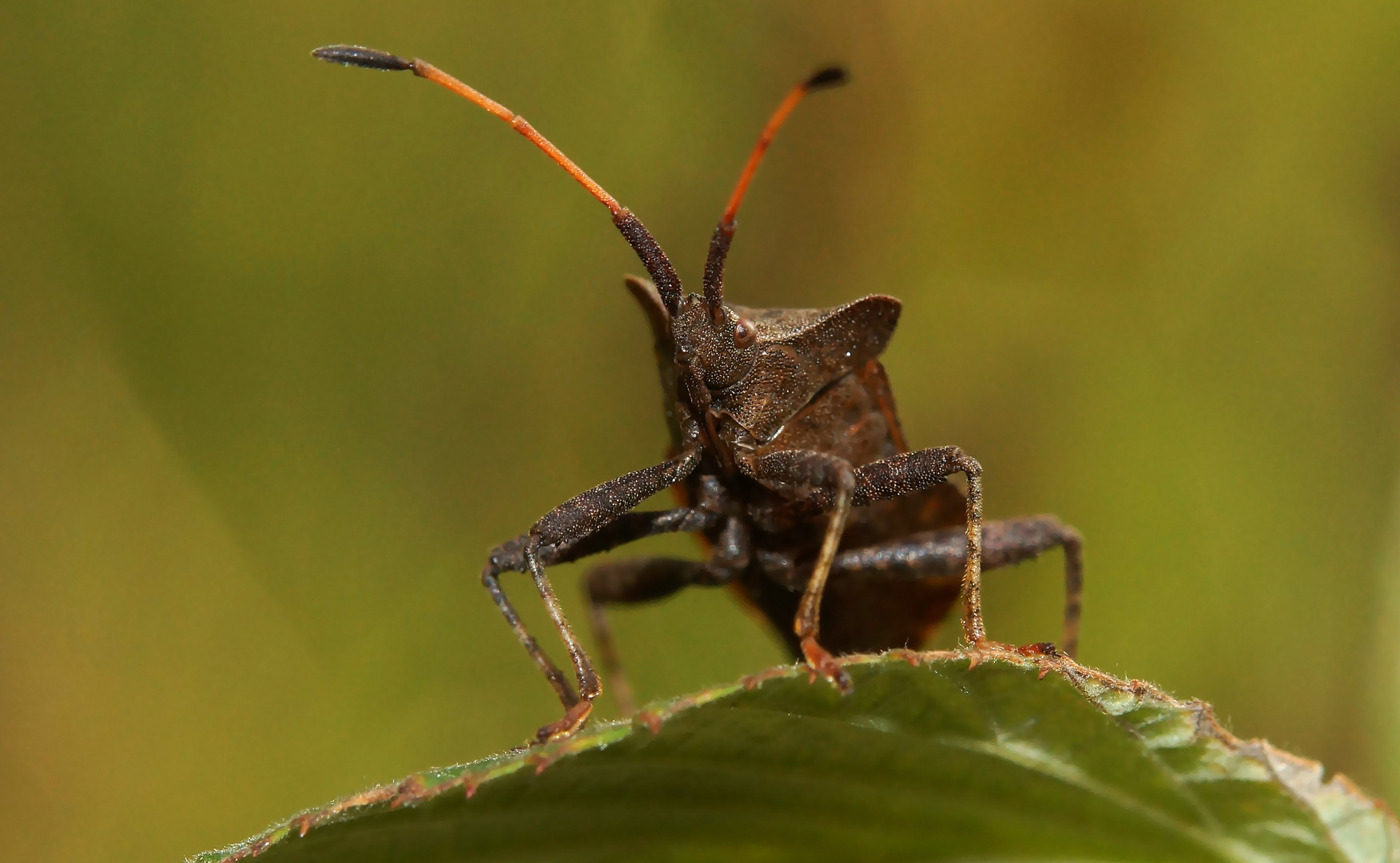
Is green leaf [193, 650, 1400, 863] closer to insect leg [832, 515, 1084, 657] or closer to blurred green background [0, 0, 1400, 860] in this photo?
insect leg [832, 515, 1084, 657]

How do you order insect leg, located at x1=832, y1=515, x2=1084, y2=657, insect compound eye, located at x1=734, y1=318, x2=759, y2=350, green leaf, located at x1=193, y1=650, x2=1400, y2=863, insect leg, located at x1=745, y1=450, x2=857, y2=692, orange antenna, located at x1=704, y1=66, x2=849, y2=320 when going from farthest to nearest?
insect leg, located at x1=832, y1=515, x2=1084, y2=657
insect compound eye, located at x1=734, y1=318, x2=759, y2=350
orange antenna, located at x1=704, y1=66, x2=849, y2=320
insect leg, located at x1=745, y1=450, x2=857, y2=692
green leaf, located at x1=193, y1=650, x2=1400, y2=863

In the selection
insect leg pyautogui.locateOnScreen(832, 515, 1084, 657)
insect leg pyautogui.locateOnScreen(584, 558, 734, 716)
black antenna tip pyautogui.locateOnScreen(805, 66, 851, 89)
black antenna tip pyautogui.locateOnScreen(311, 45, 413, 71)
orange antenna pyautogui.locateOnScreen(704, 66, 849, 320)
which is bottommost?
insect leg pyautogui.locateOnScreen(832, 515, 1084, 657)

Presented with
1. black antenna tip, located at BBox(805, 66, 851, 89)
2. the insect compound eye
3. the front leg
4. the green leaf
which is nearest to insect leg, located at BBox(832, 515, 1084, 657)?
the front leg

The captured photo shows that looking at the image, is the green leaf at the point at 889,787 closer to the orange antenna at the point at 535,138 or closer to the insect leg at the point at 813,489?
the insect leg at the point at 813,489

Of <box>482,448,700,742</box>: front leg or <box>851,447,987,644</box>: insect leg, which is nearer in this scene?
<box>851,447,987,644</box>: insect leg

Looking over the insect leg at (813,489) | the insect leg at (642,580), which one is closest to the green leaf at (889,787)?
the insect leg at (813,489)

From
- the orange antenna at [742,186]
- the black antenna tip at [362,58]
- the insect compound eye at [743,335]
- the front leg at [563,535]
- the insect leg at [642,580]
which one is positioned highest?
the black antenna tip at [362,58]
